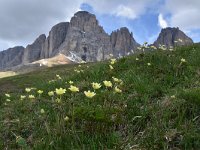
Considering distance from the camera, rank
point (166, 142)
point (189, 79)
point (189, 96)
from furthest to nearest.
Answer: point (189, 79) → point (189, 96) → point (166, 142)

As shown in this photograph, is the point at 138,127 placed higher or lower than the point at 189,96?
lower

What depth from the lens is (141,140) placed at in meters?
6.01

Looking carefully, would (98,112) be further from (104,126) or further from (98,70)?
(98,70)

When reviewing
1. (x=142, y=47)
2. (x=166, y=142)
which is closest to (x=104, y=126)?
(x=166, y=142)

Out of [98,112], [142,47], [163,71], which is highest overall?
[142,47]

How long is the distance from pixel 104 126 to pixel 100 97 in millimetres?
1987

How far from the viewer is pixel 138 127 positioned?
22.1 feet

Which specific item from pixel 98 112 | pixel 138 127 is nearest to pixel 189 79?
pixel 138 127

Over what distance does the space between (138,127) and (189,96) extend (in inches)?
50.3

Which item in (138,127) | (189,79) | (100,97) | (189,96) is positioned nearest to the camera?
(138,127)

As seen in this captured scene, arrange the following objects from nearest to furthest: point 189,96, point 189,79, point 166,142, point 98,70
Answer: point 166,142
point 189,96
point 189,79
point 98,70

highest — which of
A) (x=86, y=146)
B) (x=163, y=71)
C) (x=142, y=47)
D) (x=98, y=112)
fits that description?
(x=142, y=47)

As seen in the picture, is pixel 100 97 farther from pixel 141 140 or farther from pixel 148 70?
pixel 148 70

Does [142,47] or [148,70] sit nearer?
[148,70]
